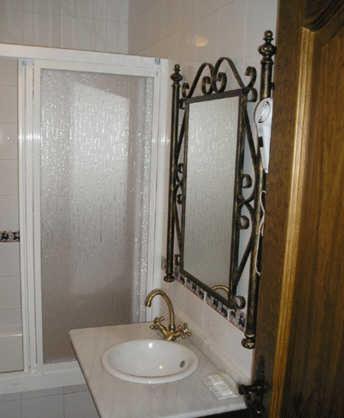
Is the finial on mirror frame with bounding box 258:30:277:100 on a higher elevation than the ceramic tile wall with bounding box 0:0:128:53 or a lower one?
lower

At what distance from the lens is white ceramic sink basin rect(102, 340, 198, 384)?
175 centimetres

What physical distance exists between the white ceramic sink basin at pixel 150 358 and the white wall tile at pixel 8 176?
165 centimetres

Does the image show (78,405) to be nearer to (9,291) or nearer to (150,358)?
(150,358)

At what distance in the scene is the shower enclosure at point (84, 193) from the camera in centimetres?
208

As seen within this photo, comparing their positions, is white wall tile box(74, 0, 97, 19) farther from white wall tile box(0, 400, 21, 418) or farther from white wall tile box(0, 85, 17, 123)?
white wall tile box(0, 400, 21, 418)

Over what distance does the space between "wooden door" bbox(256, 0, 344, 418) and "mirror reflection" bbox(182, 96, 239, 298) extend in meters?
0.38

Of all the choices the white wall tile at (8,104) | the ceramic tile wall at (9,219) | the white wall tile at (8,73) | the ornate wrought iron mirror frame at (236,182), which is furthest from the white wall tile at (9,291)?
the ornate wrought iron mirror frame at (236,182)

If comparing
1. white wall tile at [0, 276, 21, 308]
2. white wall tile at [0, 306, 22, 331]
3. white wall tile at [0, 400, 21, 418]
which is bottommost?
white wall tile at [0, 400, 21, 418]

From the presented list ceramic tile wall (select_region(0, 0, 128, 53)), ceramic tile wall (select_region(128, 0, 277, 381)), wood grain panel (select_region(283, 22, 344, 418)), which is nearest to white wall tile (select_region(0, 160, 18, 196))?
ceramic tile wall (select_region(0, 0, 128, 53))

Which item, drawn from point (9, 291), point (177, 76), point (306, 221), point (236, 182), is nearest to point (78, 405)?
point (9, 291)

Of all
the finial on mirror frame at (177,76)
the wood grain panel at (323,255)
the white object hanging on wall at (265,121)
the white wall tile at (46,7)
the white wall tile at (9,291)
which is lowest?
the white wall tile at (9,291)

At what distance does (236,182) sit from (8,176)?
1990mm

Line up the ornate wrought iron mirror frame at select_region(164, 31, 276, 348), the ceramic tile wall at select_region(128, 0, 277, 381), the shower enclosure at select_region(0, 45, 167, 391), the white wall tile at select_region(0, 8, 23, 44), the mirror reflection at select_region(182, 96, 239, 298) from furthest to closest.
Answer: the white wall tile at select_region(0, 8, 23, 44) < the shower enclosure at select_region(0, 45, 167, 391) < the mirror reflection at select_region(182, 96, 239, 298) < the ceramic tile wall at select_region(128, 0, 277, 381) < the ornate wrought iron mirror frame at select_region(164, 31, 276, 348)

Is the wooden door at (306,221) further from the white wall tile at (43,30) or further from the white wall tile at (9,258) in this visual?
the white wall tile at (9,258)
